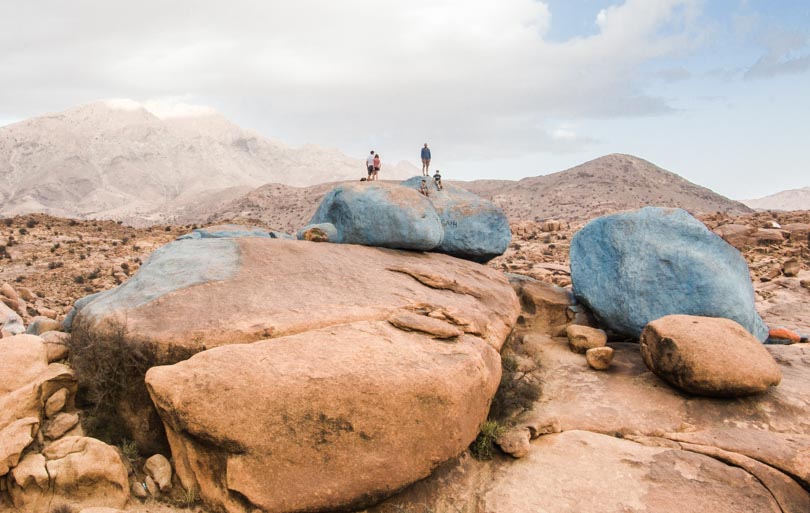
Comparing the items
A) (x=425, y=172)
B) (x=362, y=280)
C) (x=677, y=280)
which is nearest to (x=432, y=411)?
(x=362, y=280)

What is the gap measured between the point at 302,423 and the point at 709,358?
5.74m

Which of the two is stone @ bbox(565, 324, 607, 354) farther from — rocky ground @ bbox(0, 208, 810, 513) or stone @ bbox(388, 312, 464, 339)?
stone @ bbox(388, 312, 464, 339)

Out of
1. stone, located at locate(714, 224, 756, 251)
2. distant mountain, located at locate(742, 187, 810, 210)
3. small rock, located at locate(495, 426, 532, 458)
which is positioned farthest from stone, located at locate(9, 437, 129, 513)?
distant mountain, located at locate(742, 187, 810, 210)

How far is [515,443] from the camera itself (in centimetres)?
620

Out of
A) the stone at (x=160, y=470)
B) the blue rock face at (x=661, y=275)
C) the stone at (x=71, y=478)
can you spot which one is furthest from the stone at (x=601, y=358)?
the stone at (x=71, y=478)

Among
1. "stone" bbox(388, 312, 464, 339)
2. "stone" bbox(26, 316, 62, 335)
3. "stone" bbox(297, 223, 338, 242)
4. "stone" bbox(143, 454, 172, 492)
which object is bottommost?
"stone" bbox(143, 454, 172, 492)

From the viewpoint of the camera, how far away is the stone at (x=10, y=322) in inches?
413

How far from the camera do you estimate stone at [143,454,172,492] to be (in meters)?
5.15

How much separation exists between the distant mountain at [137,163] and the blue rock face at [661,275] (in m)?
83.1

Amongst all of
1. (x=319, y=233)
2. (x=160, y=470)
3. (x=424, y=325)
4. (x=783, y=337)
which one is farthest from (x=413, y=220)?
(x=783, y=337)

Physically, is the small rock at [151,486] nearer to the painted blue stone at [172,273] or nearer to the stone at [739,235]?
the painted blue stone at [172,273]

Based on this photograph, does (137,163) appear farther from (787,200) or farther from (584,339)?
(787,200)

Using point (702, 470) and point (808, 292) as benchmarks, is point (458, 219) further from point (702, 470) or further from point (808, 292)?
point (808, 292)

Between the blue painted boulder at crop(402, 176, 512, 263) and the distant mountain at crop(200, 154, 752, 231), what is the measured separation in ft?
143
